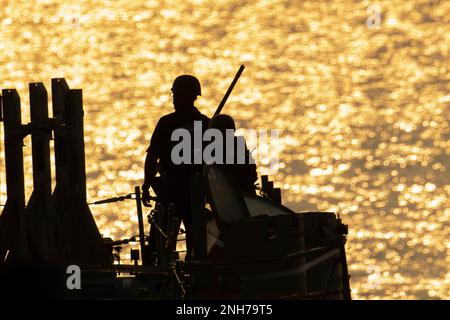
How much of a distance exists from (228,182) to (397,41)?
4417 inches

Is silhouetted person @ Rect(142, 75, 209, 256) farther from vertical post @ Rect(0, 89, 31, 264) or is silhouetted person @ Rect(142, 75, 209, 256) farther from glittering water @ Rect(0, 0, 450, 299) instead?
A: glittering water @ Rect(0, 0, 450, 299)

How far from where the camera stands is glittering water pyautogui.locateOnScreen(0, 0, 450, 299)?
8056 centimetres

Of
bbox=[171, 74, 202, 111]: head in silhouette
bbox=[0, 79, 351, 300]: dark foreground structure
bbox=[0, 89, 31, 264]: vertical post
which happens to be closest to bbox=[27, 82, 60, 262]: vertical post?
bbox=[0, 79, 351, 300]: dark foreground structure

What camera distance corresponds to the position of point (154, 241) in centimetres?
2509

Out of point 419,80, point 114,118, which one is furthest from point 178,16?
point 114,118

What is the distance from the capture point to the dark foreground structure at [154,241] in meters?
20.1

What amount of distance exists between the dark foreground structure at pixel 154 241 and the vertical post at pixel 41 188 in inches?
0.5

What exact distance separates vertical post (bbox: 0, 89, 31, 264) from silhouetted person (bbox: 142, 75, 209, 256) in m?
1.94

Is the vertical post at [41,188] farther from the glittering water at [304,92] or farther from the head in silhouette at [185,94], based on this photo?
the glittering water at [304,92]

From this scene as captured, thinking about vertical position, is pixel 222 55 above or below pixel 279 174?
above

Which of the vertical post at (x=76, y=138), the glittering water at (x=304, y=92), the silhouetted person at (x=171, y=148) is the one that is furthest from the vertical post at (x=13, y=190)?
the glittering water at (x=304, y=92)

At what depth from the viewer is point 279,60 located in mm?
127938
